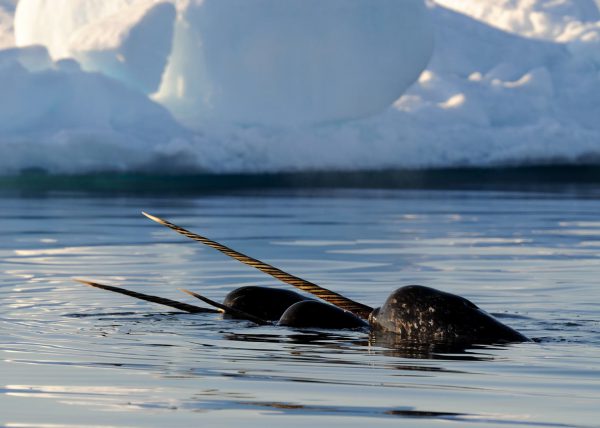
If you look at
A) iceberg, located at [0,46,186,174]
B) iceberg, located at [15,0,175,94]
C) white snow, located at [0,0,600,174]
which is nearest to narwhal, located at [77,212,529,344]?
white snow, located at [0,0,600,174]

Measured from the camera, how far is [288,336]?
31.9 ft

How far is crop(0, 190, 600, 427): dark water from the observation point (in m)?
6.48

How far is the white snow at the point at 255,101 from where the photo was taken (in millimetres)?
37500

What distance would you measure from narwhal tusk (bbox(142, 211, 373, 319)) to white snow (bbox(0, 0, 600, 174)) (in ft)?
89.5

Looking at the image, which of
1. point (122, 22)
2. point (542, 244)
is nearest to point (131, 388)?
point (542, 244)

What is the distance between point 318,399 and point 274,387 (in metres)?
0.49

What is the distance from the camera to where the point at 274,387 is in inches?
283

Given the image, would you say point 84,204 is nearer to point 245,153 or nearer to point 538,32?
point 245,153

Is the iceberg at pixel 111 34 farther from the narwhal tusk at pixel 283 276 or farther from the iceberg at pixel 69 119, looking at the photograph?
the narwhal tusk at pixel 283 276

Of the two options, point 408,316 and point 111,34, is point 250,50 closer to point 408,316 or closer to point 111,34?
point 111,34

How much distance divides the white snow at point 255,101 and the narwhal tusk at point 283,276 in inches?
1074

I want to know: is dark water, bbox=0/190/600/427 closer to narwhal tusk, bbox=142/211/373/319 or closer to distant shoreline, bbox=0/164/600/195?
narwhal tusk, bbox=142/211/373/319

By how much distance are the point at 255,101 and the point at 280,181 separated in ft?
37.9

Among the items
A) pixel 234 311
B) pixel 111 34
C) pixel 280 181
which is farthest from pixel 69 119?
pixel 234 311
